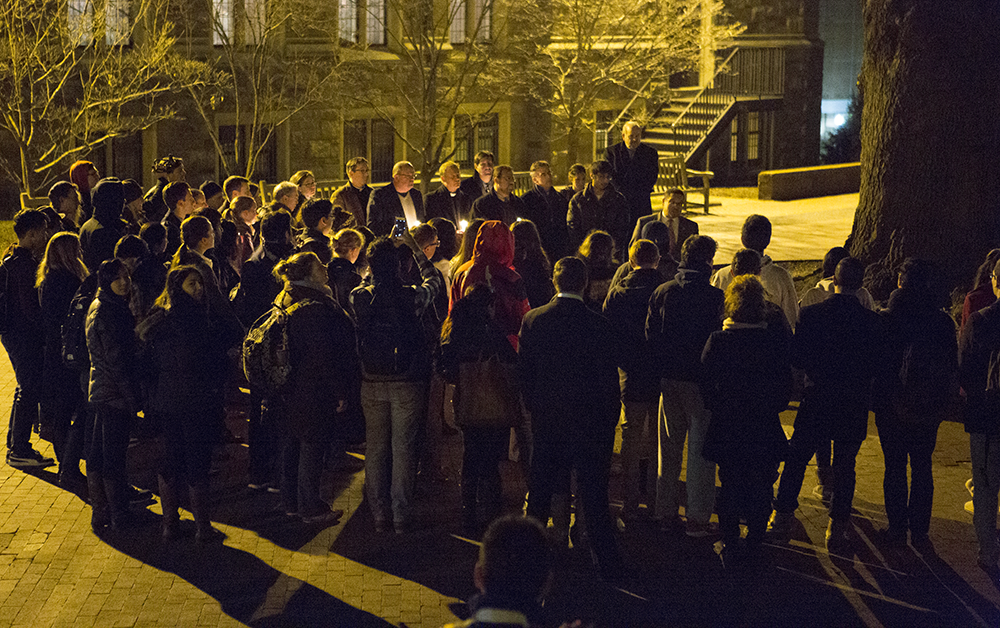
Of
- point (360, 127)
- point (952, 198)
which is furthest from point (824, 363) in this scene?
point (360, 127)

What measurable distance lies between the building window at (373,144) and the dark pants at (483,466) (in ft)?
62.2

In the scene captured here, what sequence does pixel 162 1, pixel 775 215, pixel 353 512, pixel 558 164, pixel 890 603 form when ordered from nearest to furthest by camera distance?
pixel 890 603 → pixel 353 512 → pixel 162 1 → pixel 775 215 → pixel 558 164

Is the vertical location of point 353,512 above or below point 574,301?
below

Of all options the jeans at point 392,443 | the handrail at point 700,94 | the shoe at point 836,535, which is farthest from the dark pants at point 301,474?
the handrail at point 700,94

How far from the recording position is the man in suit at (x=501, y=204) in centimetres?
1240

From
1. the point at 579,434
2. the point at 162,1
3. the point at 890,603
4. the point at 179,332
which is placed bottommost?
the point at 890,603

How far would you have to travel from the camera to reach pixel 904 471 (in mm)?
8062

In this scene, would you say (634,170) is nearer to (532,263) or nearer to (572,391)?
(532,263)

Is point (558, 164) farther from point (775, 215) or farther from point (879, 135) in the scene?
point (879, 135)

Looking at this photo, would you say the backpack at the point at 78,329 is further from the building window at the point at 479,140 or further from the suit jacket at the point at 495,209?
the building window at the point at 479,140

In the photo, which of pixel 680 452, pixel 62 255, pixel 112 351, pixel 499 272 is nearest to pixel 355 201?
pixel 62 255

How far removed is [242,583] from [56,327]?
9.01 feet

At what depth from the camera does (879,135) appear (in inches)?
536

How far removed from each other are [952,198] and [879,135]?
3.43 feet
